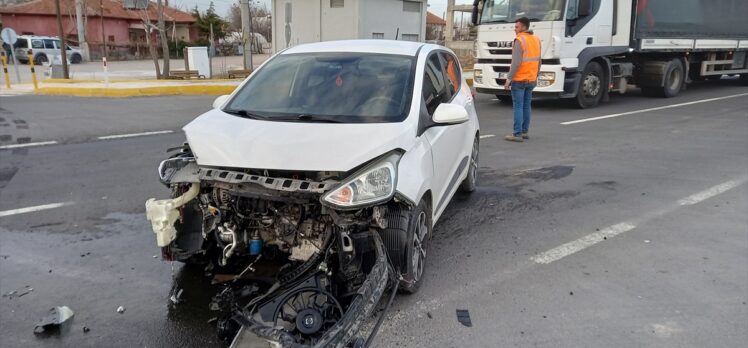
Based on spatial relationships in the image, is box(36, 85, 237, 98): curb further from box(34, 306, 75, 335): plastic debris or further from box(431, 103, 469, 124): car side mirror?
box(431, 103, 469, 124): car side mirror

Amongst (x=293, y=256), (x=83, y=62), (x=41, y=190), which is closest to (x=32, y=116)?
(x=41, y=190)

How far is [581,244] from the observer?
4.89m

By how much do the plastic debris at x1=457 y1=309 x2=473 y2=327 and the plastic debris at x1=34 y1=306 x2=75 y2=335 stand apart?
243 cm

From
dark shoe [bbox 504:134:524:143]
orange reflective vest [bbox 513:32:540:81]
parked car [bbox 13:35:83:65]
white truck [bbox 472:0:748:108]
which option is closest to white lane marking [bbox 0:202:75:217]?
dark shoe [bbox 504:134:524:143]

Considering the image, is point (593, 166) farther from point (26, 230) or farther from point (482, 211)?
point (26, 230)

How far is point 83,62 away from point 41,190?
3669 centimetres

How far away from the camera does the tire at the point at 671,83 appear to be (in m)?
16.1

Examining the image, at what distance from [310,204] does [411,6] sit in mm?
23572

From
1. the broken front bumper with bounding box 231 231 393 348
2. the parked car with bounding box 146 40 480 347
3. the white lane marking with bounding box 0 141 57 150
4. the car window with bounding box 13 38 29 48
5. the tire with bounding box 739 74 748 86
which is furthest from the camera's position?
the car window with bounding box 13 38 29 48

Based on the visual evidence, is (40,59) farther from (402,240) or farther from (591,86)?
(402,240)

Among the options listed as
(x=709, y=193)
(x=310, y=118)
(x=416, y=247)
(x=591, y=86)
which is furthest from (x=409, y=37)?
(x=416, y=247)

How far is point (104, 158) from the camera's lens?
7910mm

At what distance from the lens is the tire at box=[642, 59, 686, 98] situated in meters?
16.1

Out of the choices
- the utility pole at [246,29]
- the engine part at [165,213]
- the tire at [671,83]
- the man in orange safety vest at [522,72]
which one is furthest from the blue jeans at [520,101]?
the utility pole at [246,29]
